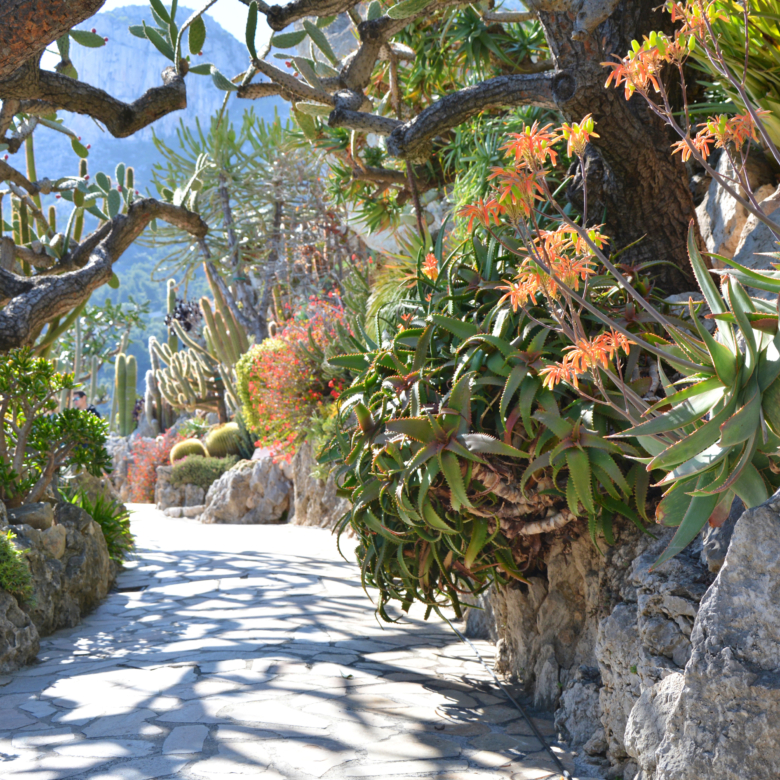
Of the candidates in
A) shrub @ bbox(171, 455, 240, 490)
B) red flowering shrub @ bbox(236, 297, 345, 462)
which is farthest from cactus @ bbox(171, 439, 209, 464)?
red flowering shrub @ bbox(236, 297, 345, 462)

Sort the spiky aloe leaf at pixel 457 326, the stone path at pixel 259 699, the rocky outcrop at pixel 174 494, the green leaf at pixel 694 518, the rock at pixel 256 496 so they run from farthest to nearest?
1. the rocky outcrop at pixel 174 494
2. the rock at pixel 256 496
3. the spiky aloe leaf at pixel 457 326
4. the stone path at pixel 259 699
5. the green leaf at pixel 694 518

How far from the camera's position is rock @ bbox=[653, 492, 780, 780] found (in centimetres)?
169

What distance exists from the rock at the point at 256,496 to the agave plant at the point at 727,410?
1041 centimetres

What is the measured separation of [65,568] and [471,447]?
391 centimetres

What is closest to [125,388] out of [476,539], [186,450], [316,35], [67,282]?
[186,450]

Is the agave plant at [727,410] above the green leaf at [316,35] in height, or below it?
below

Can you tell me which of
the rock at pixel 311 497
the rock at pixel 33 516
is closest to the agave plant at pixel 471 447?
the rock at pixel 33 516

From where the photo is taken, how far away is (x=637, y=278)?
3021mm

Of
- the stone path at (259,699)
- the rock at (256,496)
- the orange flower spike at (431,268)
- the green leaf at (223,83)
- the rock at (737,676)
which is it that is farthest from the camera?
the rock at (256,496)

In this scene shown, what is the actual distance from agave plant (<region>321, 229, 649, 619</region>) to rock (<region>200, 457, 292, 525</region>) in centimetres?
864

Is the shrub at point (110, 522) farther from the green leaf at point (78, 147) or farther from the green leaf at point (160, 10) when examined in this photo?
the green leaf at point (160, 10)

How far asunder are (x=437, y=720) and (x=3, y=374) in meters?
4.06

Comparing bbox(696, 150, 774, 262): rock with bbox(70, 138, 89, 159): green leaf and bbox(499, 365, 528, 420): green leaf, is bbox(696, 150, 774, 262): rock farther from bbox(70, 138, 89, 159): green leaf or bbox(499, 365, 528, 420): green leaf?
bbox(70, 138, 89, 159): green leaf

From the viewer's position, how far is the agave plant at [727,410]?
164cm
